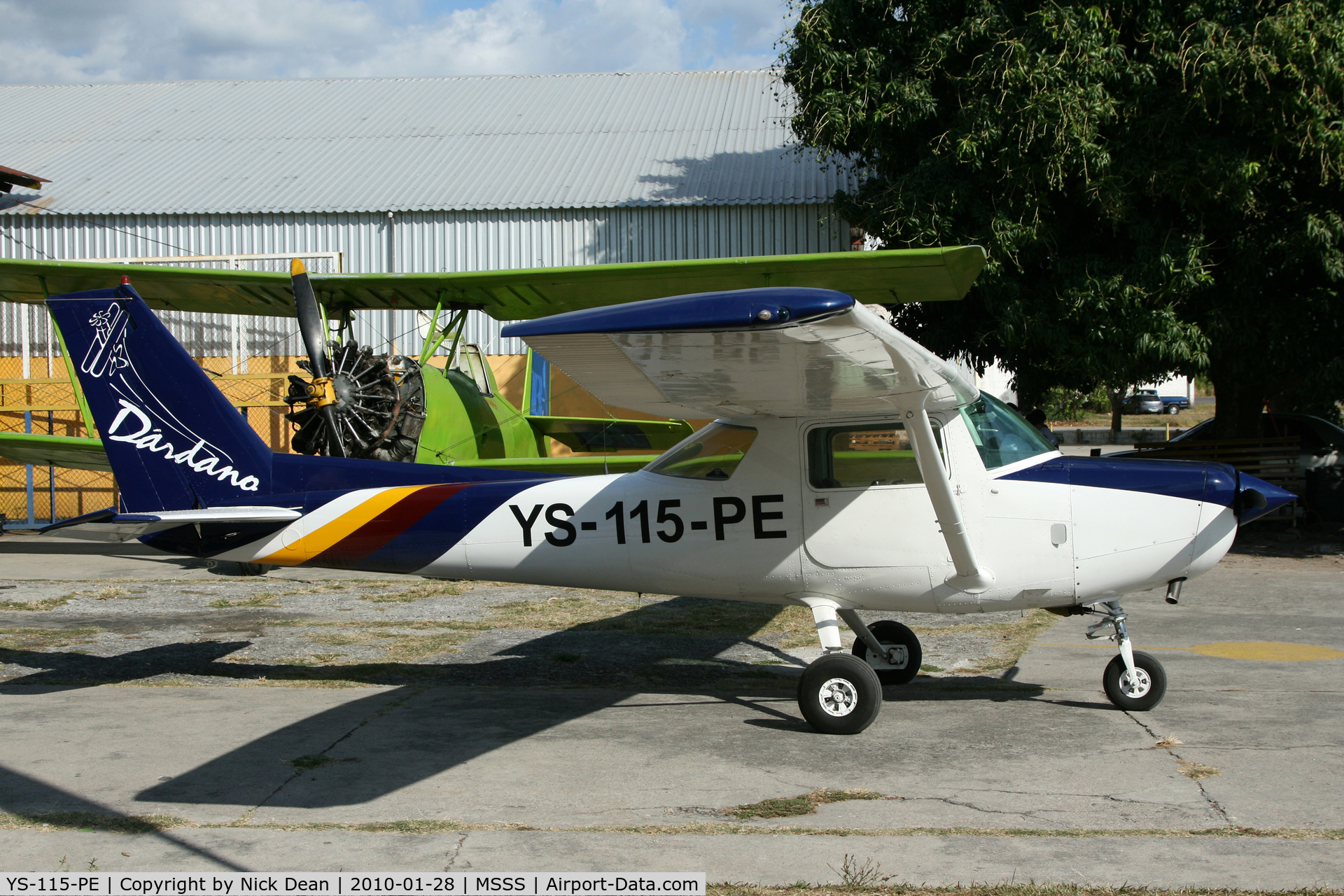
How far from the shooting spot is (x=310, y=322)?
10.2m

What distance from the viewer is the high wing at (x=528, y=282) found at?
9922mm

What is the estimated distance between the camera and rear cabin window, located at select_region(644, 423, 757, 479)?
597 centimetres

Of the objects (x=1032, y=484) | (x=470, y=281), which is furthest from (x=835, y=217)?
(x=1032, y=484)

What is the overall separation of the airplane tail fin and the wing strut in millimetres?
3864

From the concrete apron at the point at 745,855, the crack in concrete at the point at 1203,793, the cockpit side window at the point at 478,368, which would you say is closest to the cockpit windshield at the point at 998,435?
the crack in concrete at the point at 1203,793

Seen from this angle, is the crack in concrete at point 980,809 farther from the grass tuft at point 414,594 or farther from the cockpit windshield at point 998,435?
the grass tuft at point 414,594

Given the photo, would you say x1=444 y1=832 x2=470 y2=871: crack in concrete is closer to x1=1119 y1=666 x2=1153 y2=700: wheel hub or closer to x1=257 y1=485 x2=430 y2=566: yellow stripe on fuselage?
x1=257 y1=485 x2=430 y2=566: yellow stripe on fuselage

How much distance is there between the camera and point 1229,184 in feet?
37.7

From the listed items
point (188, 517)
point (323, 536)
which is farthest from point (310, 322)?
point (188, 517)

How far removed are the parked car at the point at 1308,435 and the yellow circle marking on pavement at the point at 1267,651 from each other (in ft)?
26.5

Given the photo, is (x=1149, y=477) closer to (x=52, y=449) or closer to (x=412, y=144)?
(x=52, y=449)

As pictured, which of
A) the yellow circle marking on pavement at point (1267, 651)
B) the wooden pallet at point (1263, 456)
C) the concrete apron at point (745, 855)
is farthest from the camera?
the wooden pallet at point (1263, 456)

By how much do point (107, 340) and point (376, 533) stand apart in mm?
1973

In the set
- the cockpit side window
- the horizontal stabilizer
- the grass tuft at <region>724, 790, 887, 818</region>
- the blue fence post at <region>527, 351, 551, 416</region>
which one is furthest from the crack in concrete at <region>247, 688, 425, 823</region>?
the blue fence post at <region>527, 351, 551, 416</region>
